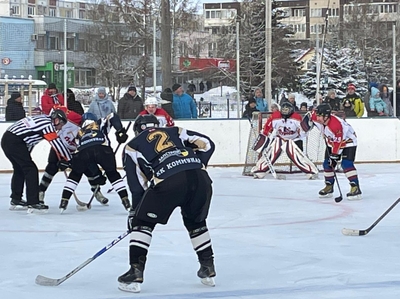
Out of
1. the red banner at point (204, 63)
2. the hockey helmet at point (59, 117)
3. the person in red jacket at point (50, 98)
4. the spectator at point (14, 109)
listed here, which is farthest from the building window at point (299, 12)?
the hockey helmet at point (59, 117)

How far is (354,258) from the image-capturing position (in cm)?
491

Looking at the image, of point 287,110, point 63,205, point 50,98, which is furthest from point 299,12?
point 63,205

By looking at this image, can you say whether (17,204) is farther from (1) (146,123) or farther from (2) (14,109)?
(2) (14,109)

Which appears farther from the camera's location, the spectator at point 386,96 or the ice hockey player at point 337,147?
the spectator at point 386,96

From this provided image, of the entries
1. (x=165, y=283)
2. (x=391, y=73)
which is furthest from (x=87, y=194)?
(x=391, y=73)

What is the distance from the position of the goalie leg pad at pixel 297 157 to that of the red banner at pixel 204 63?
115 inches

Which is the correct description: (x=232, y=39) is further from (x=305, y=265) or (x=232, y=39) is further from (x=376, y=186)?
(x=305, y=265)

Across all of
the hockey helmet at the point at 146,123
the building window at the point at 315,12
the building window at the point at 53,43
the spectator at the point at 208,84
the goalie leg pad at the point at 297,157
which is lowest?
the goalie leg pad at the point at 297,157

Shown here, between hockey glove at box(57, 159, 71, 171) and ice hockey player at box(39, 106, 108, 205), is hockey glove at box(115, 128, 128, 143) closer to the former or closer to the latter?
ice hockey player at box(39, 106, 108, 205)

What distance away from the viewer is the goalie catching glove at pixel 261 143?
34.3ft

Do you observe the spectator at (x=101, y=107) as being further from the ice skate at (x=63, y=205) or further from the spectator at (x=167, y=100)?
the ice skate at (x=63, y=205)

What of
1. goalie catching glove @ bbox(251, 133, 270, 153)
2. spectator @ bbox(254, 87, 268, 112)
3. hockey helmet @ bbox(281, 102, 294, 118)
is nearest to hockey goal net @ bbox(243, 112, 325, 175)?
goalie catching glove @ bbox(251, 133, 270, 153)

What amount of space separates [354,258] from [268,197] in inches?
133

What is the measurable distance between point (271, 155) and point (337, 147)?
2.54 metres
